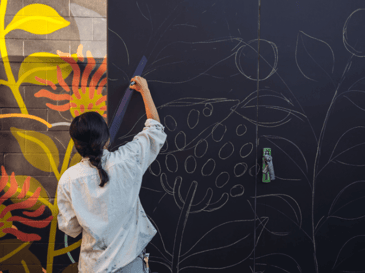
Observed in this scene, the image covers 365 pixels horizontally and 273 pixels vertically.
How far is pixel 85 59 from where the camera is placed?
1701 millimetres

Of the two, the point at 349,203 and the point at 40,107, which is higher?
the point at 40,107

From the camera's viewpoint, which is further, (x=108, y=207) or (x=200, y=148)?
(x=200, y=148)

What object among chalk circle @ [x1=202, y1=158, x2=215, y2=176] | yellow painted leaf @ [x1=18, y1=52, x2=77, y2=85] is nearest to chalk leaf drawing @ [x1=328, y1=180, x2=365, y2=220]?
chalk circle @ [x1=202, y1=158, x2=215, y2=176]

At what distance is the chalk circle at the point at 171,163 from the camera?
1.48 metres

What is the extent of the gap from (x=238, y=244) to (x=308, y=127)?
90 cm

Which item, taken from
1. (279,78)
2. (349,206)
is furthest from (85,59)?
(349,206)

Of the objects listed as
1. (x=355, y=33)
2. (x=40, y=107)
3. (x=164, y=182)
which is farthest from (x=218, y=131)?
(x=40, y=107)

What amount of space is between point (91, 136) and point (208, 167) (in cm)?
81

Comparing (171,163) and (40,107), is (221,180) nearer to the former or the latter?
(171,163)

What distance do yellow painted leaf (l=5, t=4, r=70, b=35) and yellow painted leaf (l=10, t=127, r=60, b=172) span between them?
0.74 metres

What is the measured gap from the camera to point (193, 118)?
4.87 feet

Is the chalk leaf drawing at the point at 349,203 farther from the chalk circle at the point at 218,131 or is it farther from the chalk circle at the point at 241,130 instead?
the chalk circle at the point at 218,131

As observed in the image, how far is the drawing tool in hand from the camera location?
4.75 ft

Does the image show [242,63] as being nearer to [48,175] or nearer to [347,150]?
[347,150]
